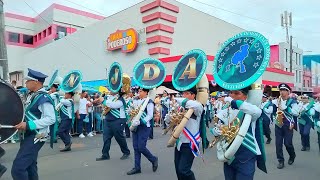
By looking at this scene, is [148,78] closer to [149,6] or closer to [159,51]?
[159,51]

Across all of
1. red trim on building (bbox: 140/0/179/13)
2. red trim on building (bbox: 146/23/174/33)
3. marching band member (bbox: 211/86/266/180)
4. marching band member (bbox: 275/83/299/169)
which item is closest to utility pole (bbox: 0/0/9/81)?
marching band member (bbox: 211/86/266/180)

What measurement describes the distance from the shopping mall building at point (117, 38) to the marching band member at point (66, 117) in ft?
43.7

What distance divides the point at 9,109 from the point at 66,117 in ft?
17.5

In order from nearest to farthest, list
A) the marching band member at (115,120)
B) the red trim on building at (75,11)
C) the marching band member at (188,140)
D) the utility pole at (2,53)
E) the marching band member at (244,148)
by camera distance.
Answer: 1. the marching band member at (244,148)
2. the marching band member at (188,140)
3. the marching band member at (115,120)
4. the utility pole at (2,53)
5. the red trim on building at (75,11)

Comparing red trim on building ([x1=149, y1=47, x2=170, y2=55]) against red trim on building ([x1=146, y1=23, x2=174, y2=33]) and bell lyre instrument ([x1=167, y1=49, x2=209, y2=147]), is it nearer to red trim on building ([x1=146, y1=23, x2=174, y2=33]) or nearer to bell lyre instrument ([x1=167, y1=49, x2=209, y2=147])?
red trim on building ([x1=146, y1=23, x2=174, y2=33])

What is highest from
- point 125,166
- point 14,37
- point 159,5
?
point 14,37

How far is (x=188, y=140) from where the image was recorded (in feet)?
15.0

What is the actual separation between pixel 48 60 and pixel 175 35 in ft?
59.3

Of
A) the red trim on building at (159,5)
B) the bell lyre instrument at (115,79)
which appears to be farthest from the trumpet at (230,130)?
the red trim on building at (159,5)

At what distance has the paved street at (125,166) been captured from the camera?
6.20 meters

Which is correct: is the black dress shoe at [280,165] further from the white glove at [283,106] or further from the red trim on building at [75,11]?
the red trim on building at [75,11]

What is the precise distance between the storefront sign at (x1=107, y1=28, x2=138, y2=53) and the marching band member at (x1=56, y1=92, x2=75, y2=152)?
1496cm

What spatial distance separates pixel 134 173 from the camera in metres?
6.33

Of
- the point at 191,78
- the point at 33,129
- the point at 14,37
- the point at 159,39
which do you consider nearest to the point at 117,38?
the point at 159,39
